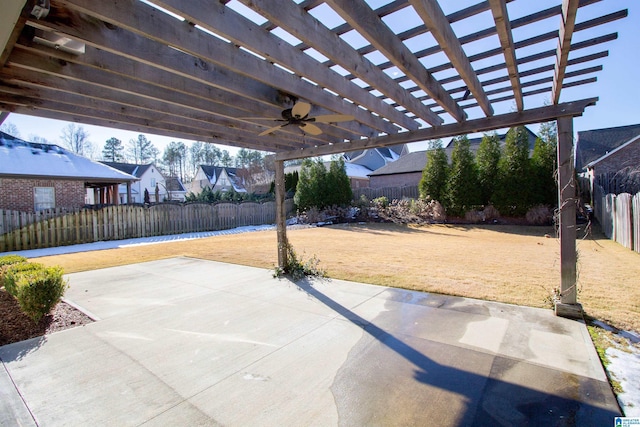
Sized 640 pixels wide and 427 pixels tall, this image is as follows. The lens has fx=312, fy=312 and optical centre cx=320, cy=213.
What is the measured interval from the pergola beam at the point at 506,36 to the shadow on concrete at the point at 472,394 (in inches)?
105

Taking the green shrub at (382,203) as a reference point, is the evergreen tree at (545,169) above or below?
above

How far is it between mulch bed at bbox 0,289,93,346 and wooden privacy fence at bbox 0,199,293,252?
811 centimetres

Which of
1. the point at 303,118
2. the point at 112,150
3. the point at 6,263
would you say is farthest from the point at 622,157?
the point at 112,150

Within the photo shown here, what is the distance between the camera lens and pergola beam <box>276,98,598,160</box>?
3.47 m

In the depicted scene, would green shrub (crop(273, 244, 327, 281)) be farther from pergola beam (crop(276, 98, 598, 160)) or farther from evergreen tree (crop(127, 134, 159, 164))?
evergreen tree (crop(127, 134, 159, 164))

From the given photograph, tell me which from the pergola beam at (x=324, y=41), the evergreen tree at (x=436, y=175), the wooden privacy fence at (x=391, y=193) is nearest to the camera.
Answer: the pergola beam at (x=324, y=41)

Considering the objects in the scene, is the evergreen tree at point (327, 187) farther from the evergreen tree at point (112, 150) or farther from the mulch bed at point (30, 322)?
the evergreen tree at point (112, 150)

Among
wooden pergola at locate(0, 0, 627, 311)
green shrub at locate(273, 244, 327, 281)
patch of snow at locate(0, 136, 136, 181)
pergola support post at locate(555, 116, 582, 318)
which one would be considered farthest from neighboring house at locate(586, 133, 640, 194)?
patch of snow at locate(0, 136, 136, 181)

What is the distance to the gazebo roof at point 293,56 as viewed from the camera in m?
2.14

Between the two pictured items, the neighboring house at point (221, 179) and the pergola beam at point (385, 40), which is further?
the neighboring house at point (221, 179)

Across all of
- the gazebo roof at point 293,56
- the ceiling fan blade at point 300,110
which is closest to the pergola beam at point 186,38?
the gazebo roof at point 293,56

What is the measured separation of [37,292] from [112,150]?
45825 millimetres

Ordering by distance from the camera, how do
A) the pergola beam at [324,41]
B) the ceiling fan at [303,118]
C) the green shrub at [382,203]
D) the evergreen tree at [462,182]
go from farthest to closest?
the green shrub at [382,203]
the evergreen tree at [462,182]
the ceiling fan at [303,118]
the pergola beam at [324,41]

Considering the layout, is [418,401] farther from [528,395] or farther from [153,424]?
[153,424]
